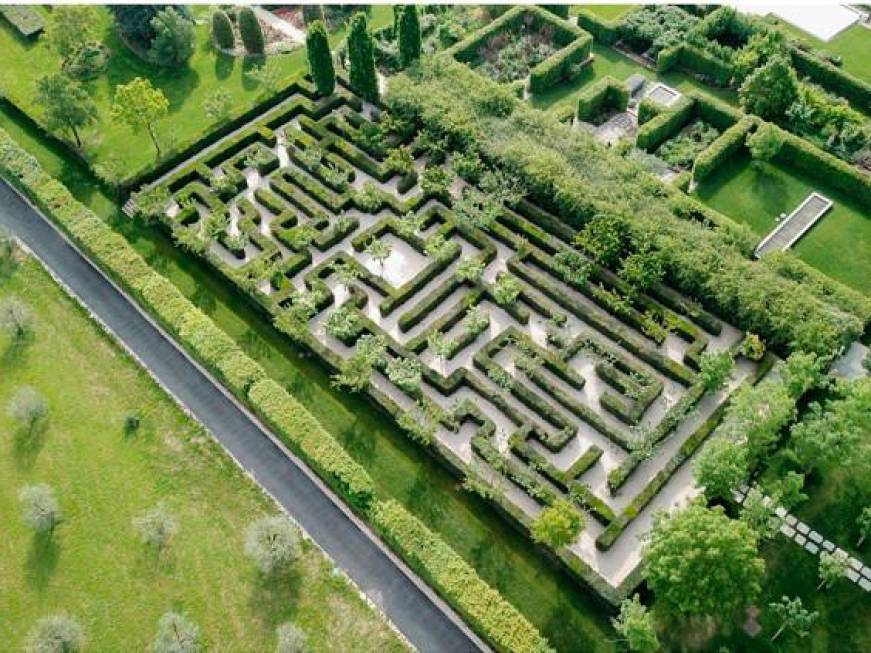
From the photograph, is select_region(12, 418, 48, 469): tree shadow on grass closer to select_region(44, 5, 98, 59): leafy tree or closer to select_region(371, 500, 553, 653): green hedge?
select_region(371, 500, 553, 653): green hedge

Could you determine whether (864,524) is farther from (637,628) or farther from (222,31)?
(222,31)

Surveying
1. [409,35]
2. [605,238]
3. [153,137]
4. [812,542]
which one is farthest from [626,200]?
[153,137]

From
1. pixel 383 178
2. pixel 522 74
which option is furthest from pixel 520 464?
pixel 522 74

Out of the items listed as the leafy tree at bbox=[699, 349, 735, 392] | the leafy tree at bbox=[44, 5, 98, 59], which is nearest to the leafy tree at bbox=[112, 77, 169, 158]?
the leafy tree at bbox=[44, 5, 98, 59]

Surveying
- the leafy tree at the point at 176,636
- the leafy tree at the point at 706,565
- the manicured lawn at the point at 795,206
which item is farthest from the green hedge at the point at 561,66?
the leafy tree at the point at 176,636

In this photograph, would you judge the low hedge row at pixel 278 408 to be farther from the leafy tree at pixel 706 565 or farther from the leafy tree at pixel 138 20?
the leafy tree at pixel 138 20

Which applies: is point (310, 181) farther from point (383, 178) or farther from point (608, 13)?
point (608, 13)
